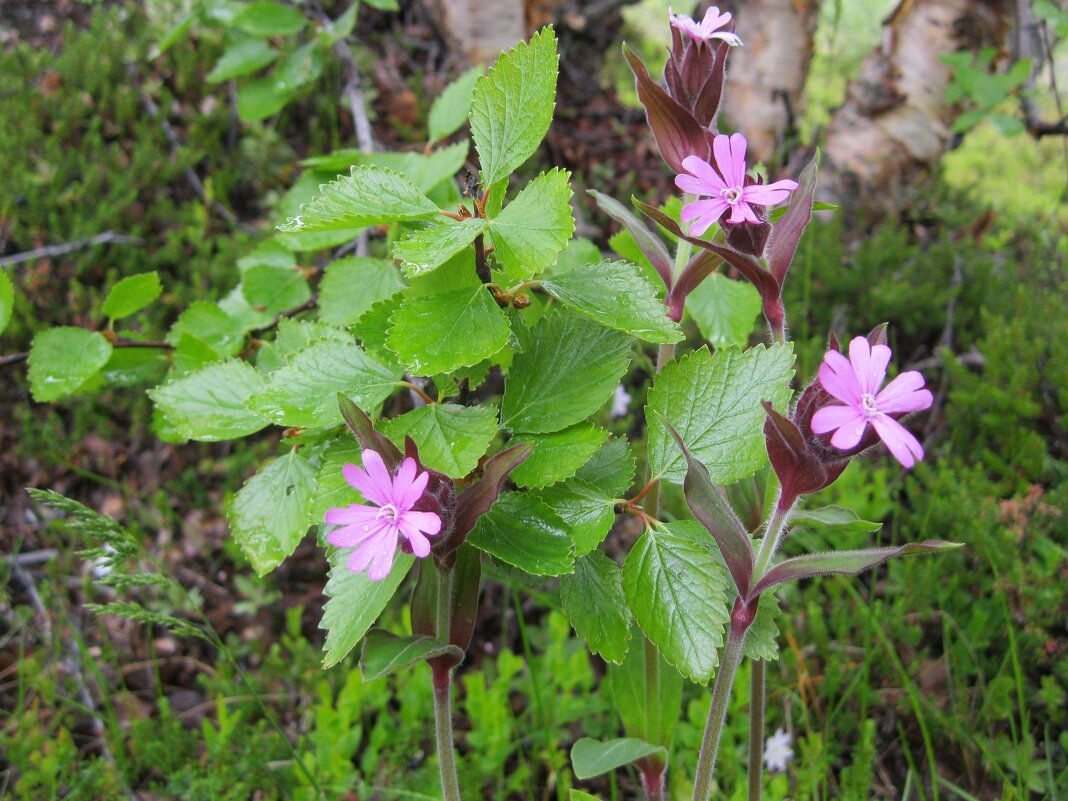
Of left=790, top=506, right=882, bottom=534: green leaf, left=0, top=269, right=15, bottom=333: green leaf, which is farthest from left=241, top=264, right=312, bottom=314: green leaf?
left=790, top=506, right=882, bottom=534: green leaf

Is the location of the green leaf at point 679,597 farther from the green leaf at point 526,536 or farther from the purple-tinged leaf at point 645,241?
the purple-tinged leaf at point 645,241

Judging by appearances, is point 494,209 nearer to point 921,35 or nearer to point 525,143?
point 525,143

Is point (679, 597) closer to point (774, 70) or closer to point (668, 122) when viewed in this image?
point (668, 122)

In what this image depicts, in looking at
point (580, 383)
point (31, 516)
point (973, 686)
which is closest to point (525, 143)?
point (580, 383)

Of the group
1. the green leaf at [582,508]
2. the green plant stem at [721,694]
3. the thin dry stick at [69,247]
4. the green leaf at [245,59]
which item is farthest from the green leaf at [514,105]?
the thin dry stick at [69,247]

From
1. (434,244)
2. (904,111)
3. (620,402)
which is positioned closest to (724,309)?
(434,244)

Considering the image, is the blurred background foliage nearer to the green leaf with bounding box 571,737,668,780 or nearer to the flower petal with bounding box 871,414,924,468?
the green leaf with bounding box 571,737,668,780
